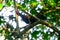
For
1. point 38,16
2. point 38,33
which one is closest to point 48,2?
point 38,16

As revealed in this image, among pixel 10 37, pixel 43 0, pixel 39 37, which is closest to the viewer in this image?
pixel 10 37

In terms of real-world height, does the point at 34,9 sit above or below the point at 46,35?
above

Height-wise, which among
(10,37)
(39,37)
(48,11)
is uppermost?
(48,11)

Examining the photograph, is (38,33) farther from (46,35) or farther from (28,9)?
(28,9)

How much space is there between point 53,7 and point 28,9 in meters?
0.40

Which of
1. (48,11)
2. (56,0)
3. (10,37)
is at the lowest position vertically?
(10,37)

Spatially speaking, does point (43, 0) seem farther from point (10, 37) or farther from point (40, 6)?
point (10, 37)

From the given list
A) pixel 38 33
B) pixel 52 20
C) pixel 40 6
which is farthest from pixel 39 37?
pixel 40 6

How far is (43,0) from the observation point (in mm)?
3045

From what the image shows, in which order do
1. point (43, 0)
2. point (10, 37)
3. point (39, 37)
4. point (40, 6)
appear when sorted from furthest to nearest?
point (39, 37) < point (40, 6) < point (43, 0) < point (10, 37)

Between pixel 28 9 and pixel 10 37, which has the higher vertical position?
pixel 28 9

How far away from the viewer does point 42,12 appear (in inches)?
131

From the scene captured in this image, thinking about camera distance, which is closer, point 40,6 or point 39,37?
point 40,6

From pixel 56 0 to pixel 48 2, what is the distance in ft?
0.44
